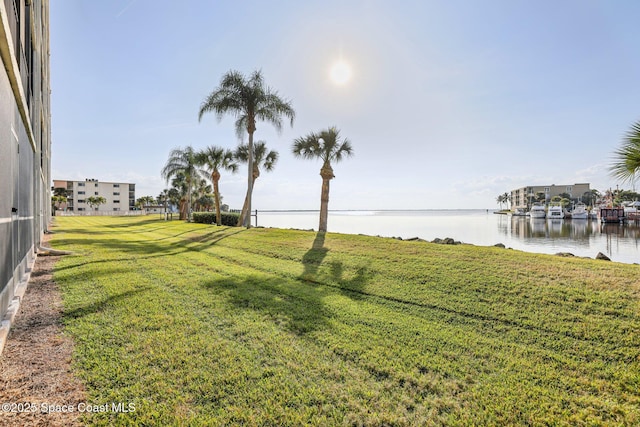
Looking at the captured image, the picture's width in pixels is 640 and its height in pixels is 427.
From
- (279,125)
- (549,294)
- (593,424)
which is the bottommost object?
(593,424)

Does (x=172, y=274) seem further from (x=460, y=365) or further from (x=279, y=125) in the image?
(x=279, y=125)

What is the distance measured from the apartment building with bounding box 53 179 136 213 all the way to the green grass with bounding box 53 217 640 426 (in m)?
101

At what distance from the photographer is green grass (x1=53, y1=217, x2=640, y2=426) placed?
2.69 metres

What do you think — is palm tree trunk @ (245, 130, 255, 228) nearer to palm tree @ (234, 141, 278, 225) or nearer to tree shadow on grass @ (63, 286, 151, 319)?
palm tree @ (234, 141, 278, 225)

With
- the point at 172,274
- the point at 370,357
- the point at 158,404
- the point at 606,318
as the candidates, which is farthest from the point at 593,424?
the point at 172,274

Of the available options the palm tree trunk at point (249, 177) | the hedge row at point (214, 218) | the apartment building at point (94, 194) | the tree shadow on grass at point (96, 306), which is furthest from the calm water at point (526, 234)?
the apartment building at point (94, 194)

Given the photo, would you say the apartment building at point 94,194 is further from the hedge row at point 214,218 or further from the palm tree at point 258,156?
the palm tree at point 258,156

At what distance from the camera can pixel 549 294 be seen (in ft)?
17.5

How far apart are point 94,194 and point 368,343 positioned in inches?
4546

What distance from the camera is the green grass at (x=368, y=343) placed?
2.69 metres

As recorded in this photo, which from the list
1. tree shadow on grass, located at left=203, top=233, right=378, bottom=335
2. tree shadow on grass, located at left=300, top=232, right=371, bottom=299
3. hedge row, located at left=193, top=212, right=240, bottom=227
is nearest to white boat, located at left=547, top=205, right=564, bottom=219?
hedge row, located at left=193, top=212, right=240, bottom=227

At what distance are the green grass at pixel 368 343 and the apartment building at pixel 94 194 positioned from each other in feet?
333

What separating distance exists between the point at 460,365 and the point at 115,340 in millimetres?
4316

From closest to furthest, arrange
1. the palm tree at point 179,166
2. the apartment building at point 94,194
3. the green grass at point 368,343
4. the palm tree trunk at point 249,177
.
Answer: the green grass at point 368,343 < the palm tree trunk at point 249,177 < the palm tree at point 179,166 < the apartment building at point 94,194
